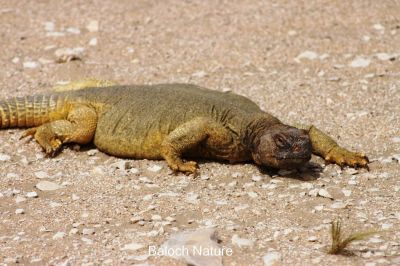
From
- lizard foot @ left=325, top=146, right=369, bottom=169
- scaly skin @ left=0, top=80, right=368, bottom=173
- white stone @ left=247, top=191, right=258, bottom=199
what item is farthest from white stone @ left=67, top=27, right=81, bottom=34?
white stone @ left=247, top=191, right=258, bottom=199

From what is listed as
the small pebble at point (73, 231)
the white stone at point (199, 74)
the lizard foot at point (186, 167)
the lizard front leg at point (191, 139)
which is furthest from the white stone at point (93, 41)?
the small pebble at point (73, 231)

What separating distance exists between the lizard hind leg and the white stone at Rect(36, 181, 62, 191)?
1.13m

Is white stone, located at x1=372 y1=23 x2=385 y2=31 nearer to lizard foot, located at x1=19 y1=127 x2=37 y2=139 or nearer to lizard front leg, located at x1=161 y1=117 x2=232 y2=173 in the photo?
lizard front leg, located at x1=161 y1=117 x2=232 y2=173

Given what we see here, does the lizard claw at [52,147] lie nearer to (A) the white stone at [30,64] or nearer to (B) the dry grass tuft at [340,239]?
(A) the white stone at [30,64]

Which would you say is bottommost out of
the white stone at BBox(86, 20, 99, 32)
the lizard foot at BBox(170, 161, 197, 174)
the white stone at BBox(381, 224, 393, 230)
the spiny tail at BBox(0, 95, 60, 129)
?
the white stone at BBox(381, 224, 393, 230)

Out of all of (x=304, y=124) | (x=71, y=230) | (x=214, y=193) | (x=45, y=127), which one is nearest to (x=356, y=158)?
(x=304, y=124)

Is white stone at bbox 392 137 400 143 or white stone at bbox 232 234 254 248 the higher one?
white stone at bbox 392 137 400 143

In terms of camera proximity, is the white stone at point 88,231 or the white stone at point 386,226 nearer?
the white stone at point 386,226

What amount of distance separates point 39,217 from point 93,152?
7.77 feet

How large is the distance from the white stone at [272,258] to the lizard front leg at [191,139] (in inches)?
102

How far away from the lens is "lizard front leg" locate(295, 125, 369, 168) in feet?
31.3

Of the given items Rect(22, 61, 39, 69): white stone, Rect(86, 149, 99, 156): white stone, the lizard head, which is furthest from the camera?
Rect(22, 61, 39, 69): white stone

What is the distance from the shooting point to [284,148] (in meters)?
9.16

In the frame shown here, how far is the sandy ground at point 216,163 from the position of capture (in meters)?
7.66
